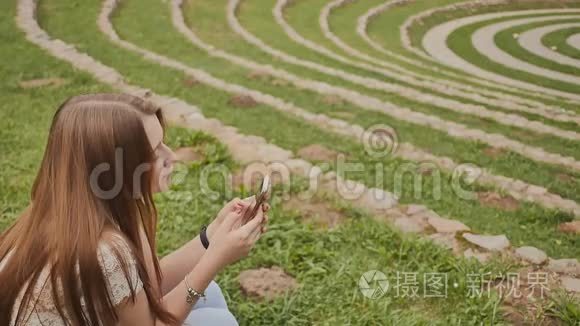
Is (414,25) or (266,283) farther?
(414,25)

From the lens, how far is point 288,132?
7.67 m

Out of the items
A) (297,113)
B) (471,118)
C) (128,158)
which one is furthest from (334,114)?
(128,158)

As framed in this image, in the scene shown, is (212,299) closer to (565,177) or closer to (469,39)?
(565,177)

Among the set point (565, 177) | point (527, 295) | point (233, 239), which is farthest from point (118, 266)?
point (565, 177)

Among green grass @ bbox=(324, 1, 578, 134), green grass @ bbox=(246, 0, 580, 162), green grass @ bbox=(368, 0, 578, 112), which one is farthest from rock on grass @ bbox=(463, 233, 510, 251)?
green grass @ bbox=(368, 0, 578, 112)

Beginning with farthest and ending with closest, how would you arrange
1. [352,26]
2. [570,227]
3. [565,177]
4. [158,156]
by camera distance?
[352,26], [565,177], [570,227], [158,156]

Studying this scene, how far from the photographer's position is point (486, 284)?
4.11 m

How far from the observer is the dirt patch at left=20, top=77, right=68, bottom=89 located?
27.5 ft

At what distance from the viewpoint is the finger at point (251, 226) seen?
2.62 metres

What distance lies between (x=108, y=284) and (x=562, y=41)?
23.7 metres

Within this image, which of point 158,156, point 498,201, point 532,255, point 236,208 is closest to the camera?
point 158,156

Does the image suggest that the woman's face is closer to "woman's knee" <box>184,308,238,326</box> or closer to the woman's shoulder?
the woman's shoulder

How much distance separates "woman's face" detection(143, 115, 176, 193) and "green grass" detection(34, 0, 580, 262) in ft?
12.5

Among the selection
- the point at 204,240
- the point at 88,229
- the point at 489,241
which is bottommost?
the point at 489,241
